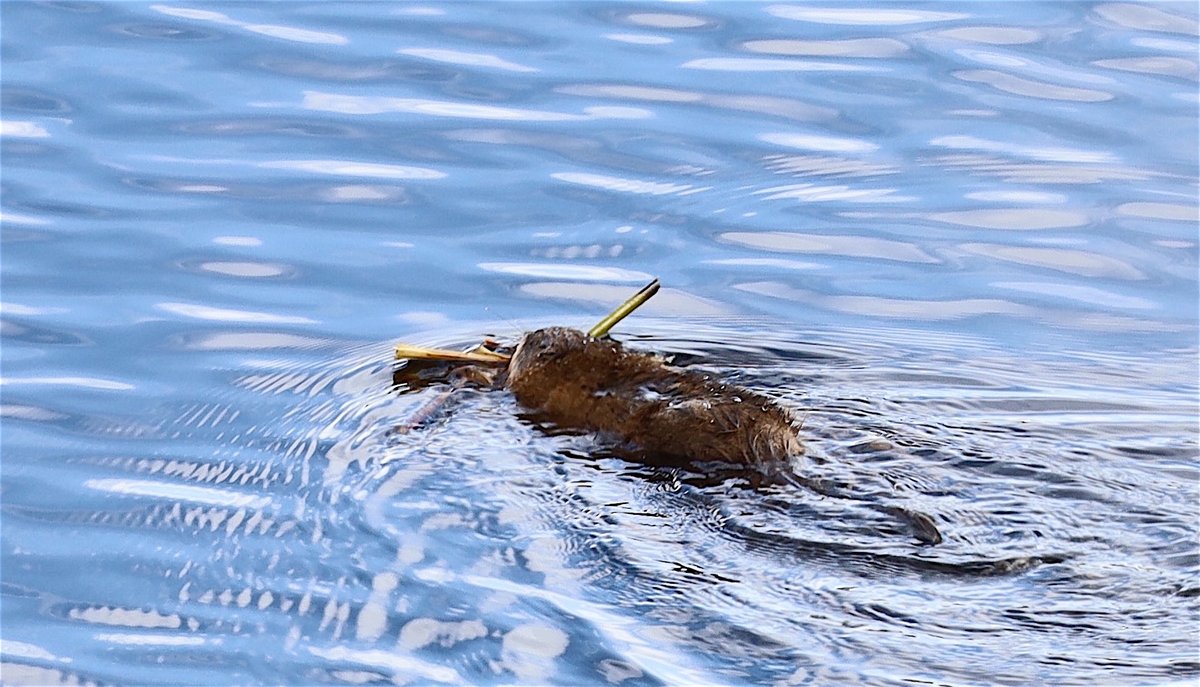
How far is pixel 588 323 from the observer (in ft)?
19.9

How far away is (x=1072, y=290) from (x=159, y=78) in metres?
4.19

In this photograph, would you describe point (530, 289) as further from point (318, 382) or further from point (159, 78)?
point (159, 78)

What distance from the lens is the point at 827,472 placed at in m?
4.75

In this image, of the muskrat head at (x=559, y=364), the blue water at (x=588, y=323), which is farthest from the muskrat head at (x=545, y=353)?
the blue water at (x=588, y=323)

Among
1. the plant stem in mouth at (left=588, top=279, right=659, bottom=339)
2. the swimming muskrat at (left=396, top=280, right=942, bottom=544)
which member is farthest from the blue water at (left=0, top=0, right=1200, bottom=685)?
the plant stem in mouth at (left=588, top=279, right=659, bottom=339)

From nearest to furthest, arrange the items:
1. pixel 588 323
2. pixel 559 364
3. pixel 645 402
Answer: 1. pixel 645 402
2. pixel 559 364
3. pixel 588 323

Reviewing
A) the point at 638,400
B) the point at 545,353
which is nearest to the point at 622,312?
the point at 545,353

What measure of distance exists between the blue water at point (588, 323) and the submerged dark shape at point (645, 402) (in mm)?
97

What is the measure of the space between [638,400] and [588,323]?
Result: 1.00 metres

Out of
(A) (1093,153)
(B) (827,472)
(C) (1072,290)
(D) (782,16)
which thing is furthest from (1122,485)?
(D) (782,16)

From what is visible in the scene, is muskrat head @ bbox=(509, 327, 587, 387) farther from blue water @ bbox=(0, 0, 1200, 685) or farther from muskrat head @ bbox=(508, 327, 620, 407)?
blue water @ bbox=(0, 0, 1200, 685)

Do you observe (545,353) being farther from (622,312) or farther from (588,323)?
(588,323)

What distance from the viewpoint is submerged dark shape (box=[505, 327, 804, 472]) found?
15.8 feet


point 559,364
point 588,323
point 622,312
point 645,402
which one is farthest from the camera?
point 588,323
